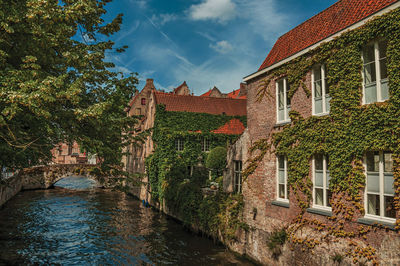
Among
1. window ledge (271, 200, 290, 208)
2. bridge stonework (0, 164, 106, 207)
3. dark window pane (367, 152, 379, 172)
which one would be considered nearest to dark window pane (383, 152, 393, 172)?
dark window pane (367, 152, 379, 172)

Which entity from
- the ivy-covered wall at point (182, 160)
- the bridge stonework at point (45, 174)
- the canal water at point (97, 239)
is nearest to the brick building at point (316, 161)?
the canal water at point (97, 239)

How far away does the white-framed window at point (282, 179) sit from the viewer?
1059 cm

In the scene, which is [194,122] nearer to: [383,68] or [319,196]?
[319,196]

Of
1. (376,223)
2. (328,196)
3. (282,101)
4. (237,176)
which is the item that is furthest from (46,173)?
(376,223)

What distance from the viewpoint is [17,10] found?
6.46m

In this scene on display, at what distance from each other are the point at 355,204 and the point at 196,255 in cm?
793

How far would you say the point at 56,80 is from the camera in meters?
6.07

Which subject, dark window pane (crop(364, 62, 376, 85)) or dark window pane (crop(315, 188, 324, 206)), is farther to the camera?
dark window pane (crop(315, 188, 324, 206))

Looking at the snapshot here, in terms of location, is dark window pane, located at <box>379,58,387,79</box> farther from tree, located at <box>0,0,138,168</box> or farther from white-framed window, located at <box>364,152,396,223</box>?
tree, located at <box>0,0,138,168</box>

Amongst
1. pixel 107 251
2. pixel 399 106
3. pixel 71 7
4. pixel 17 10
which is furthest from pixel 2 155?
pixel 399 106

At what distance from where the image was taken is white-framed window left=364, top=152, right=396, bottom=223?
7281mm

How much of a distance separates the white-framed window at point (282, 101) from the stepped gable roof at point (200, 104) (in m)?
15.3

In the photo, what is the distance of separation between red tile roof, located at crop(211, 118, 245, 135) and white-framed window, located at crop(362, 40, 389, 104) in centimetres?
1744

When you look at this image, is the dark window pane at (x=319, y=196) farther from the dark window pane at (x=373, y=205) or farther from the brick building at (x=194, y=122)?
the brick building at (x=194, y=122)
